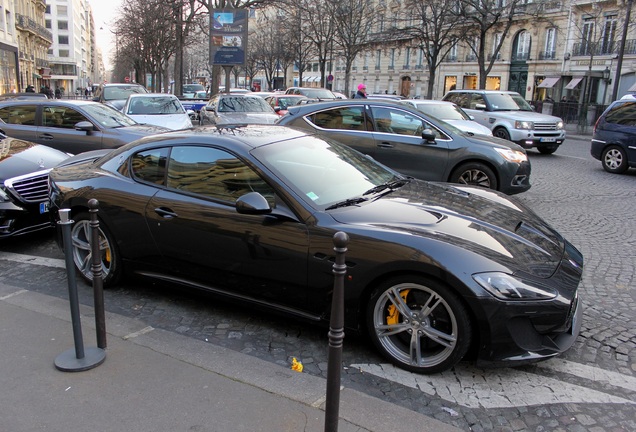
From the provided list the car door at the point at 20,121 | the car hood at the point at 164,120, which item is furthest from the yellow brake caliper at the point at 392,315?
the car hood at the point at 164,120

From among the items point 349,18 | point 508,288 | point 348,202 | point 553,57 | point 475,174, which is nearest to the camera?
point 508,288

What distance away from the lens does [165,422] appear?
2.68 metres

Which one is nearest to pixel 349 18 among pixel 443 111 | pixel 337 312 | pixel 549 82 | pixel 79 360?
pixel 549 82

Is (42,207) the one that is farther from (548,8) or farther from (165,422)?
(548,8)

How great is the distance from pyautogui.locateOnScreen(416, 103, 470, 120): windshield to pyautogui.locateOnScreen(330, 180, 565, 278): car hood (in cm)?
899

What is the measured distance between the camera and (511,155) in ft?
26.1

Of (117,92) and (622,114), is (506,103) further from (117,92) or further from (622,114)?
(117,92)

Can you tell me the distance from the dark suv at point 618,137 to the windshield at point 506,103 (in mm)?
3663

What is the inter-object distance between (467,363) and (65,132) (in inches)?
335

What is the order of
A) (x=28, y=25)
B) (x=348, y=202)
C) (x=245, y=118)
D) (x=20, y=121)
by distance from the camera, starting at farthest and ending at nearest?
(x=28, y=25) → (x=245, y=118) → (x=20, y=121) → (x=348, y=202)

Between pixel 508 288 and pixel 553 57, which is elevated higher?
pixel 553 57

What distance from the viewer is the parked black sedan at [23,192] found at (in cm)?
571

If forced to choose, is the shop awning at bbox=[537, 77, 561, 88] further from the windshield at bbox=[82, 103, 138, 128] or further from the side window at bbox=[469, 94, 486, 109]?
the windshield at bbox=[82, 103, 138, 128]

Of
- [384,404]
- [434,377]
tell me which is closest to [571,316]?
[434,377]
